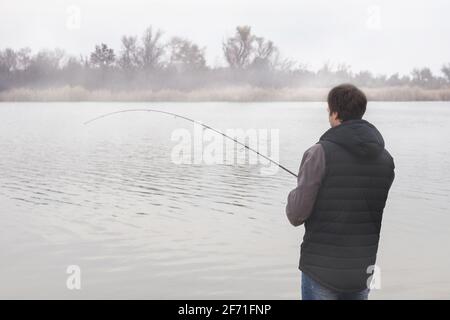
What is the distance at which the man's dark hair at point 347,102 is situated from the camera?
3.38 meters

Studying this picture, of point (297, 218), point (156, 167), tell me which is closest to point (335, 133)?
point (297, 218)

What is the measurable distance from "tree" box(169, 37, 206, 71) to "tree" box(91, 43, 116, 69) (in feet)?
20.3

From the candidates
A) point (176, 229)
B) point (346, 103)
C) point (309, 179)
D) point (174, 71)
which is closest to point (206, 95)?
point (174, 71)

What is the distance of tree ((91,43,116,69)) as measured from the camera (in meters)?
64.2

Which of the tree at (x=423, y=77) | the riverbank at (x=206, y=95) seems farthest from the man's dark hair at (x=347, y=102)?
the tree at (x=423, y=77)

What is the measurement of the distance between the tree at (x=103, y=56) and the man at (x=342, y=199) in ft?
205

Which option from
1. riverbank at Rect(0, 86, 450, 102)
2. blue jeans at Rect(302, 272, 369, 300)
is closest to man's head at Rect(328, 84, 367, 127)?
blue jeans at Rect(302, 272, 369, 300)

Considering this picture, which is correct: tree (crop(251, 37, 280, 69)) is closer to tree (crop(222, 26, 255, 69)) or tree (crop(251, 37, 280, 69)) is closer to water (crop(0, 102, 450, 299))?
tree (crop(222, 26, 255, 69))

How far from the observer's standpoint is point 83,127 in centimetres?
3044

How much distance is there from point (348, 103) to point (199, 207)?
25.3ft

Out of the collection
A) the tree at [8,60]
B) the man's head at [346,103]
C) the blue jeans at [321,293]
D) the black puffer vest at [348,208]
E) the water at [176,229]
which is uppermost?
the tree at [8,60]

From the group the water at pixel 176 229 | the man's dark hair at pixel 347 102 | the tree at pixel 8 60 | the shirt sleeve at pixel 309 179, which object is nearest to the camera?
the shirt sleeve at pixel 309 179

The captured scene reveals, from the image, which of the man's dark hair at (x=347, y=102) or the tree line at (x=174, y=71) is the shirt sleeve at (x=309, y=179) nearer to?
the man's dark hair at (x=347, y=102)

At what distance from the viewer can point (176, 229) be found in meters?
9.24
